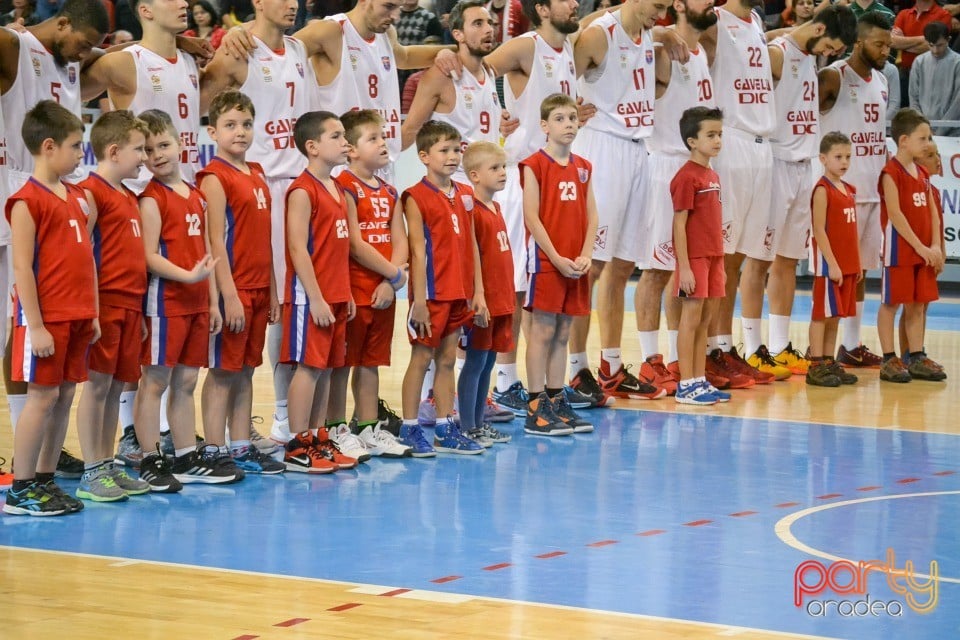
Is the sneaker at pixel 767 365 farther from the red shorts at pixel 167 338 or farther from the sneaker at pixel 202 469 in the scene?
the red shorts at pixel 167 338

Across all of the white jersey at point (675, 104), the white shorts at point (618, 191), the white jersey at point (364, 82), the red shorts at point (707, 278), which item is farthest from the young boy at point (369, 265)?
the white jersey at point (675, 104)

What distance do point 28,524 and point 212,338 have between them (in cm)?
139

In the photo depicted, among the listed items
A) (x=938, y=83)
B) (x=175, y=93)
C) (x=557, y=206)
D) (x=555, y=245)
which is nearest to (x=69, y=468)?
(x=175, y=93)

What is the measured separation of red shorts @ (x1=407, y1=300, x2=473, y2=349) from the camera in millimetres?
7949

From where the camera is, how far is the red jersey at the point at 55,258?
625 centimetres

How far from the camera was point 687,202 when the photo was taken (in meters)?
9.52

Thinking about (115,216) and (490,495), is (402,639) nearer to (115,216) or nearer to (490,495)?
(490,495)

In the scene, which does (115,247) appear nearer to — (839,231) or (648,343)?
(648,343)

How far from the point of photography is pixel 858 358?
11602mm

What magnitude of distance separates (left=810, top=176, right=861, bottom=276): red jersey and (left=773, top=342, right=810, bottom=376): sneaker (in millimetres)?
743

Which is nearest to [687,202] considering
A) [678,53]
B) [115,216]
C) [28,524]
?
[678,53]

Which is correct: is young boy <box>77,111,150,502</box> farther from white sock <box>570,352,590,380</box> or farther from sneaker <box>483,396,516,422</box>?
white sock <box>570,352,590,380</box>

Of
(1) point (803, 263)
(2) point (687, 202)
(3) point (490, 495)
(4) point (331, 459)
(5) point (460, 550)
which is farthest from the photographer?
(1) point (803, 263)

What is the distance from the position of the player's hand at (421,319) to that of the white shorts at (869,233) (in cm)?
474
